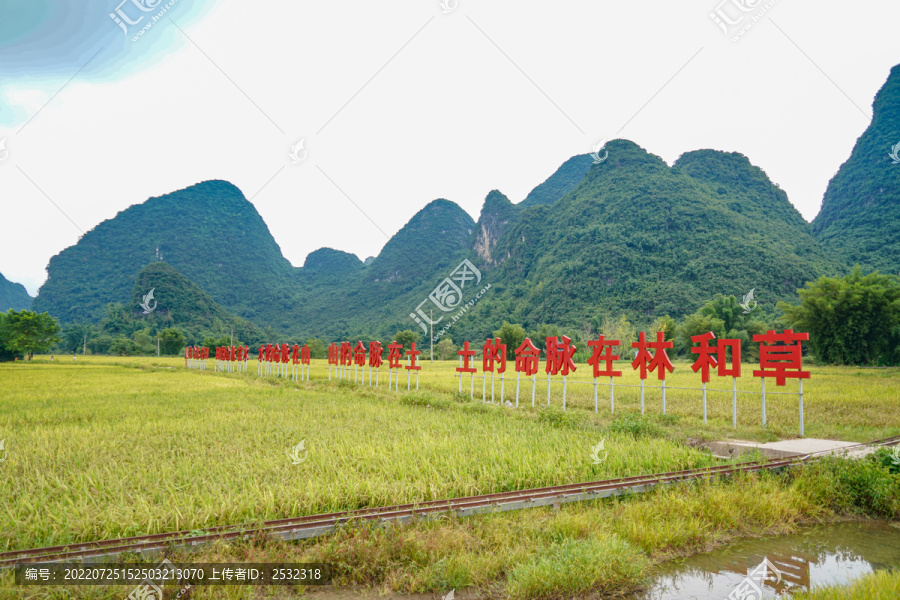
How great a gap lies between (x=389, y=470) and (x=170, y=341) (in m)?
55.3

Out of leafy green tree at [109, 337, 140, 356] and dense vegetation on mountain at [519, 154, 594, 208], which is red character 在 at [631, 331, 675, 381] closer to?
leafy green tree at [109, 337, 140, 356]

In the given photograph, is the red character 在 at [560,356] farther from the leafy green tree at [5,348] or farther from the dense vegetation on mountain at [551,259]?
the leafy green tree at [5,348]

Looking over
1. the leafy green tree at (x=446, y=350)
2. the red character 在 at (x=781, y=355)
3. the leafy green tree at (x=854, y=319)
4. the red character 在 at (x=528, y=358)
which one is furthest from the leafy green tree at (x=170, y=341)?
the red character 在 at (x=781, y=355)

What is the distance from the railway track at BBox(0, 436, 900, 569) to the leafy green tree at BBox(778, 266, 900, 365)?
23.0 meters

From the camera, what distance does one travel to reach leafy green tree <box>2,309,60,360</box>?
34.0 meters

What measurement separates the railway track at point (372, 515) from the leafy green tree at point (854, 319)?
75.3 feet

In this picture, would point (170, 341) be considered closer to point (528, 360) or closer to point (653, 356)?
point (528, 360)

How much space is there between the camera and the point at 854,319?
22.2 metres

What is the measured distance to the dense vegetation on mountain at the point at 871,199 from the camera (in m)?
49.6

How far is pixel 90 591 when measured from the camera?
2479 millimetres

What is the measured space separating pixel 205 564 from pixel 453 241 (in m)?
102

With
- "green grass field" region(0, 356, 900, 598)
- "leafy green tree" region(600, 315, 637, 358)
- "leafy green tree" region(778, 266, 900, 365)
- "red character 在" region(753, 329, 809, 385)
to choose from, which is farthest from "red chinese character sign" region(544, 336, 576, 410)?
"leafy green tree" region(600, 315, 637, 358)

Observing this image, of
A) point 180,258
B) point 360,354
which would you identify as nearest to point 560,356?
point 360,354

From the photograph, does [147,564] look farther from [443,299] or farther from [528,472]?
[443,299]
